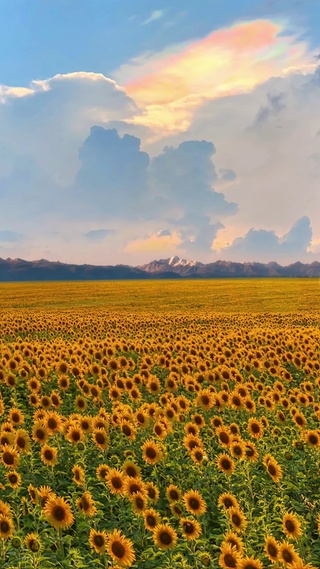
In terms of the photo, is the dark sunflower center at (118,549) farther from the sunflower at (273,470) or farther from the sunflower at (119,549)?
the sunflower at (273,470)

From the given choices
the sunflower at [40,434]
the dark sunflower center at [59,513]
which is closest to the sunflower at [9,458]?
the sunflower at [40,434]

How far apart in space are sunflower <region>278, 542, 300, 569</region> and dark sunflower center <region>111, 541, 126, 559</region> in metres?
1.68

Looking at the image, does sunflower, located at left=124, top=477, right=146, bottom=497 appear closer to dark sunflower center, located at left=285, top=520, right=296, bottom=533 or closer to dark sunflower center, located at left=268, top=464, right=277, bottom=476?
dark sunflower center, located at left=285, top=520, right=296, bottom=533

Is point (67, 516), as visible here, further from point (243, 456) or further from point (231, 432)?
point (231, 432)

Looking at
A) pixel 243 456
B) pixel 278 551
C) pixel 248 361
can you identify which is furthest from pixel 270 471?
pixel 248 361

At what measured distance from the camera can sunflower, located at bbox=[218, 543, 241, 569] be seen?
577 cm

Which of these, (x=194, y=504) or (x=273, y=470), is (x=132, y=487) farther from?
(x=273, y=470)

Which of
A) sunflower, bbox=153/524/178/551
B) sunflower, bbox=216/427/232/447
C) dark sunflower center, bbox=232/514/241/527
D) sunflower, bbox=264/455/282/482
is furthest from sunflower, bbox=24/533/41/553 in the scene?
sunflower, bbox=216/427/232/447

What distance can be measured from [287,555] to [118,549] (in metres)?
1.82

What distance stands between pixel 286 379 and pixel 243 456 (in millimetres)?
6896

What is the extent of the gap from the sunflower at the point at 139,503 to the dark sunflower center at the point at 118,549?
40.3 inches

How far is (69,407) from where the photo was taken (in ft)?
42.7

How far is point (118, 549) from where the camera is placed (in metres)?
5.93

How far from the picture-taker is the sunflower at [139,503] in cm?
697
